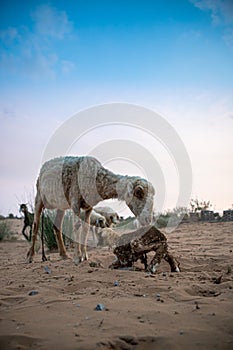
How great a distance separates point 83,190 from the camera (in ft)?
21.6

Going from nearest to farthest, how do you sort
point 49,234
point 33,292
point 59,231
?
point 33,292, point 59,231, point 49,234

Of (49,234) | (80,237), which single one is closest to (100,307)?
(80,237)

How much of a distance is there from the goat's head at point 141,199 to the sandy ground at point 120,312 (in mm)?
990

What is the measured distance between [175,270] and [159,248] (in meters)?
0.40

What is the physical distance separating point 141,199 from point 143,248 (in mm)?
802

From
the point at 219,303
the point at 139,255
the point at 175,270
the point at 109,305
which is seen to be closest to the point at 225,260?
the point at 175,270

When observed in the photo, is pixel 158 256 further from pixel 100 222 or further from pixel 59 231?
pixel 100 222

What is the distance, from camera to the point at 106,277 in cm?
449

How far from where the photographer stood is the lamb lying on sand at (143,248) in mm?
5074

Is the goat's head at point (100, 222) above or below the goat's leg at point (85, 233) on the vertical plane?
above

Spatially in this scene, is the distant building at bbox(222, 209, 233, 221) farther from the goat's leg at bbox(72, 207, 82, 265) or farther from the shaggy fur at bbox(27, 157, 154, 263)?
the goat's leg at bbox(72, 207, 82, 265)

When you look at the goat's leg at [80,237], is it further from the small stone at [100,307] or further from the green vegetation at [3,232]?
the green vegetation at [3,232]

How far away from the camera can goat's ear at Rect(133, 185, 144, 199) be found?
17.7 feet

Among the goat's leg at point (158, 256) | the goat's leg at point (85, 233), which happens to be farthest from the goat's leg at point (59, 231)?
the goat's leg at point (158, 256)
